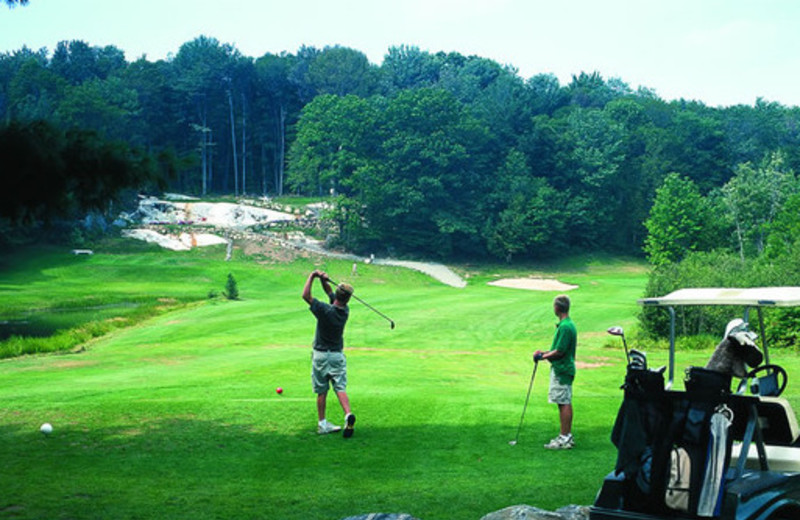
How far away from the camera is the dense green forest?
8500 centimetres

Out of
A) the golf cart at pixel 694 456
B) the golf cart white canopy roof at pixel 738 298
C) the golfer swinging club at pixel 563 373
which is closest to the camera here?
the golf cart at pixel 694 456

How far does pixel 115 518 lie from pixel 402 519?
2.96m

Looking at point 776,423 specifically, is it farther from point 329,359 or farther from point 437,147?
point 437,147

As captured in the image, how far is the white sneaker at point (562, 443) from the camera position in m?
11.1

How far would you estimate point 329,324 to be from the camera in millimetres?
11859

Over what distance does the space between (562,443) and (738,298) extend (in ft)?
15.6

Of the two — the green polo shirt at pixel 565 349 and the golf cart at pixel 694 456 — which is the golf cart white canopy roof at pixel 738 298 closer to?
the golf cart at pixel 694 456

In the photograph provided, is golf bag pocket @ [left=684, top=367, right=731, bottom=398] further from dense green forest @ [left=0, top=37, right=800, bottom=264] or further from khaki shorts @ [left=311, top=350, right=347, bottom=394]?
dense green forest @ [left=0, top=37, right=800, bottom=264]

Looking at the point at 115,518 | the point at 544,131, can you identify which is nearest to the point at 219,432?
the point at 115,518

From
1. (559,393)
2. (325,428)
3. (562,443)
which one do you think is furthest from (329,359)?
(562,443)

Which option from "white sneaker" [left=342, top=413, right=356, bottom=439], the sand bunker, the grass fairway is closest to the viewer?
the grass fairway

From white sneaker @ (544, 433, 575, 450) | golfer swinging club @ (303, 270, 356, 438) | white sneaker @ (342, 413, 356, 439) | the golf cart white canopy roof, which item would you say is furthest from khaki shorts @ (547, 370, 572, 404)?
the golf cart white canopy roof

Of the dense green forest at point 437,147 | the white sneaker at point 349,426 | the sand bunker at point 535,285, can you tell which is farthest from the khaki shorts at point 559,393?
the dense green forest at point 437,147

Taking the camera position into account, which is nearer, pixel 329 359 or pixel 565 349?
pixel 565 349
